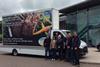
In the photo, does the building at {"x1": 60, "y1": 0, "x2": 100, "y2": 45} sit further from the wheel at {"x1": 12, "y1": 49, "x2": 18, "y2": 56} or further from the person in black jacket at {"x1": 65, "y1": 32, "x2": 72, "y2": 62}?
the person in black jacket at {"x1": 65, "y1": 32, "x2": 72, "y2": 62}

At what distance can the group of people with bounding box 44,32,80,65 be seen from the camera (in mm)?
18641

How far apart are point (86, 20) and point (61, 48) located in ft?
56.9

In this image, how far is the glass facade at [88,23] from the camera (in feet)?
117

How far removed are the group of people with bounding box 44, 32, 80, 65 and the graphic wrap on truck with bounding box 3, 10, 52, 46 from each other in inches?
40.7

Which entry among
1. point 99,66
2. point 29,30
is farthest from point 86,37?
point 99,66

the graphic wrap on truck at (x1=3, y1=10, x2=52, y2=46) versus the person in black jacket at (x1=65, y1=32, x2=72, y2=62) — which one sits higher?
the graphic wrap on truck at (x1=3, y1=10, x2=52, y2=46)

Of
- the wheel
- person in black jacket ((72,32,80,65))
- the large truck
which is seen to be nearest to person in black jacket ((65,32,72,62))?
person in black jacket ((72,32,80,65))

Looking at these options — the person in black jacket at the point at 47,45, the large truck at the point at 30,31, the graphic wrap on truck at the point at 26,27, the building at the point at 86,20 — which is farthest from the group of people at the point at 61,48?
the building at the point at 86,20

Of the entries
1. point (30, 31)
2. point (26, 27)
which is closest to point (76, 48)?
point (30, 31)

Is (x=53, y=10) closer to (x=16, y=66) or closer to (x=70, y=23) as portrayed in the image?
(x=16, y=66)

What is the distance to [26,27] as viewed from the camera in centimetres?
2358

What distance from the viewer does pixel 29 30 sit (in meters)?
23.3

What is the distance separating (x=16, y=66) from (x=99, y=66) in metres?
4.53

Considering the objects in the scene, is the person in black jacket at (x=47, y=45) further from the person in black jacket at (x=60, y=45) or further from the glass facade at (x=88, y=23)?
the glass facade at (x=88, y=23)
